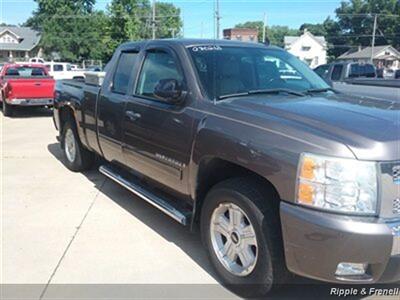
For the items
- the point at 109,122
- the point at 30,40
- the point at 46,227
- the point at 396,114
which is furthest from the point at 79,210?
the point at 30,40

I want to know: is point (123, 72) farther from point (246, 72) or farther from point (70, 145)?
point (70, 145)

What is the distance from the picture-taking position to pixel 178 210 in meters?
4.46

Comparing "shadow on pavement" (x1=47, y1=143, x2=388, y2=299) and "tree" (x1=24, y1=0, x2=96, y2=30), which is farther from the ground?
"tree" (x1=24, y1=0, x2=96, y2=30)

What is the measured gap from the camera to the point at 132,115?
5.00 m

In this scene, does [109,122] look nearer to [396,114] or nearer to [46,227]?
[46,227]

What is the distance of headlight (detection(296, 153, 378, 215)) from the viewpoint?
9.48 feet

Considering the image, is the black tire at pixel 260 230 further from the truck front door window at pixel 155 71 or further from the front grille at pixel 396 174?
the truck front door window at pixel 155 71

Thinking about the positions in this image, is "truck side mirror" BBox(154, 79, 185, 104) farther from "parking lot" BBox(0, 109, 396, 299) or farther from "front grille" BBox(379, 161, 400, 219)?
"front grille" BBox(379, 161, 400, 219)

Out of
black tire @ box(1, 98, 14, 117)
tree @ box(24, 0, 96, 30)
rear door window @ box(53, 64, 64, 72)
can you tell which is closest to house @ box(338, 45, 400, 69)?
tree @ box(24, 0, 96, 30)

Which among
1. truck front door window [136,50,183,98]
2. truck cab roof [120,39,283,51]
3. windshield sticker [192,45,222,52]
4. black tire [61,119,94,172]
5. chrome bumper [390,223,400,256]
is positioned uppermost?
truck cab roof [120,39,283,51]

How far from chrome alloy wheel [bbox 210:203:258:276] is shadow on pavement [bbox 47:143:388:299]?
272mm

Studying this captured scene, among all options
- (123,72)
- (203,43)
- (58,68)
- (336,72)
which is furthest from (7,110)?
(58,68)

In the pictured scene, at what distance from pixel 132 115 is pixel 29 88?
1096cm

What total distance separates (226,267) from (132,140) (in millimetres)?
1869
